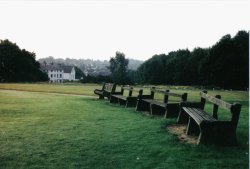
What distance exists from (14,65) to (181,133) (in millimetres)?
87306

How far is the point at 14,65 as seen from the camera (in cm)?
8856

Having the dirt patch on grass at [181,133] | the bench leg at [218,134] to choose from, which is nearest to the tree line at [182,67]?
the dirt patch on grass at [181,133]

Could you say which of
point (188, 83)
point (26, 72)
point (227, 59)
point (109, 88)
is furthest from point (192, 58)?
point (109, 88)

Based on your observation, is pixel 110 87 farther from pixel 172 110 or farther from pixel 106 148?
pixel 106 148

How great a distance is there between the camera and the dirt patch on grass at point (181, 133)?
24.5ft

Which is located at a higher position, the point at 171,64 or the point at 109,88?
the point at 171,64

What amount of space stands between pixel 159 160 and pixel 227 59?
51.3 metres

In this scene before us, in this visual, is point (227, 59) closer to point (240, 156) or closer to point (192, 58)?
point (192, 58)

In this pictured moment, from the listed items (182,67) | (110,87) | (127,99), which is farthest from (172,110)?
(182,67)

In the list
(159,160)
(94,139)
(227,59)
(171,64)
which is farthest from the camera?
(171,64)

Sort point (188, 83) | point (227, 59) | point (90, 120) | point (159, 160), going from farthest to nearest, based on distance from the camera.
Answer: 1. point (188, 83)
2. point (227, 59)
3. point (90, 120)
4. point (159, 160)

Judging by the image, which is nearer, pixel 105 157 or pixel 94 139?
pixel 105 157

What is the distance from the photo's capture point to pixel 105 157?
20.0ft

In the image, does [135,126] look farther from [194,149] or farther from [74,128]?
[194,149]
